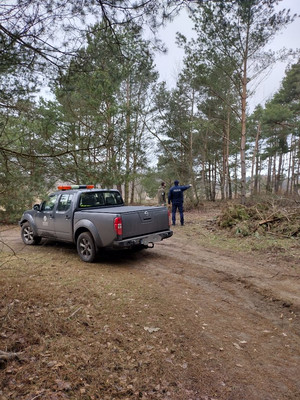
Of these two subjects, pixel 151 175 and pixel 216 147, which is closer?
pixel 151 175

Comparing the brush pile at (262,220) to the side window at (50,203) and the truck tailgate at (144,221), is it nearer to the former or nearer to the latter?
the truck tailgate at (144,221)

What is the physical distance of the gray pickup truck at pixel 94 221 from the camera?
19.4 feet

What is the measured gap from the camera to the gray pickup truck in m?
5.91

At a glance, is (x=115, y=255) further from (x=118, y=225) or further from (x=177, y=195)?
(x=177, y=195)

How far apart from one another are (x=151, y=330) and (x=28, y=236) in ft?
21.3

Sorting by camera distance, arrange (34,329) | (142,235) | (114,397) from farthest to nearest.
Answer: (142,235) < (34,329) < (114,397)

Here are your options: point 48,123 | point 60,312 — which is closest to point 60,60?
point 48,123

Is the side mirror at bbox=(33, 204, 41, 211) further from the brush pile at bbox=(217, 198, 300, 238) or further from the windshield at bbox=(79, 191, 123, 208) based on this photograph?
the brush pile at bbox=(217, 198, 300, 238)

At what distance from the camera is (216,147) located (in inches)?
1062

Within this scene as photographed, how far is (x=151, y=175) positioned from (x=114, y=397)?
20.5 meters

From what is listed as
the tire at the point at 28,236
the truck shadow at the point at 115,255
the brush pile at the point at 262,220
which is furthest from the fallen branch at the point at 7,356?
the brush pile at the point at 262,220

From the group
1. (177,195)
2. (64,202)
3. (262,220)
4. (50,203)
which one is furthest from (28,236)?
(262,220)

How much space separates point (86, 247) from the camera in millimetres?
6504

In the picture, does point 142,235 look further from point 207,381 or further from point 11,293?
point 207,381
